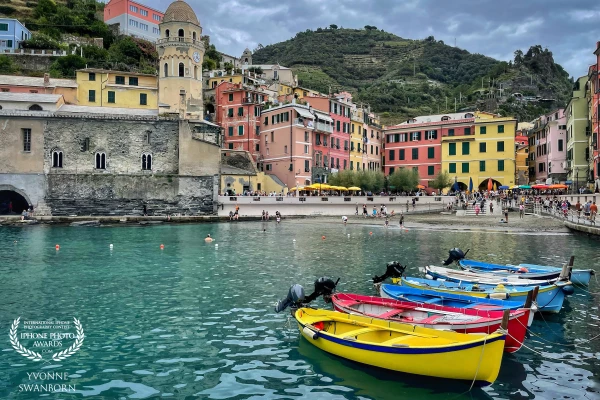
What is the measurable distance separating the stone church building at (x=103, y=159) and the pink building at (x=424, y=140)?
2726 cm

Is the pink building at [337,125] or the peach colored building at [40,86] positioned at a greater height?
the peach colored building at [40,86]

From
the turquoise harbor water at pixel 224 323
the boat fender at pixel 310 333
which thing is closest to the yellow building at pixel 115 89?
the turquoise harbor water at pixel 224 323

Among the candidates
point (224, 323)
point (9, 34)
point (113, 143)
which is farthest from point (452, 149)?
point (9, 34)

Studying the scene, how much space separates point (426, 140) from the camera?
66375 millimetres

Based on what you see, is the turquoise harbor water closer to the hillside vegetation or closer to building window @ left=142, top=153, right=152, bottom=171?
building window @ left=142, top=153, right=152, bottom=171

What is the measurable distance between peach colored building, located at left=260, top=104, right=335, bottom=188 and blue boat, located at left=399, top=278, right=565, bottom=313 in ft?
146

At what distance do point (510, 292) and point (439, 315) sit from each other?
3832mm

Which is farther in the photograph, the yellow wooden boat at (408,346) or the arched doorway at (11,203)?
the arched doorway at (11,203)

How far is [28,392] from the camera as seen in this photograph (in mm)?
9180

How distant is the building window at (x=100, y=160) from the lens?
52500mm

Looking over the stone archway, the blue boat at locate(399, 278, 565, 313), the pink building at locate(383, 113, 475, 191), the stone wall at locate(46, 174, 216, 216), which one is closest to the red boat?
the blue boat at locate(399, 278, 565, 313)

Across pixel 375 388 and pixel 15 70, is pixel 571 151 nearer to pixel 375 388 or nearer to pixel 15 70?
pixel 375 388

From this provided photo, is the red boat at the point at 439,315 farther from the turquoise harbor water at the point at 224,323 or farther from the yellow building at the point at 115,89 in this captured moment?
the yellow building at the point at 115,89

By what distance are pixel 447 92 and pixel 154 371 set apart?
413 ft
